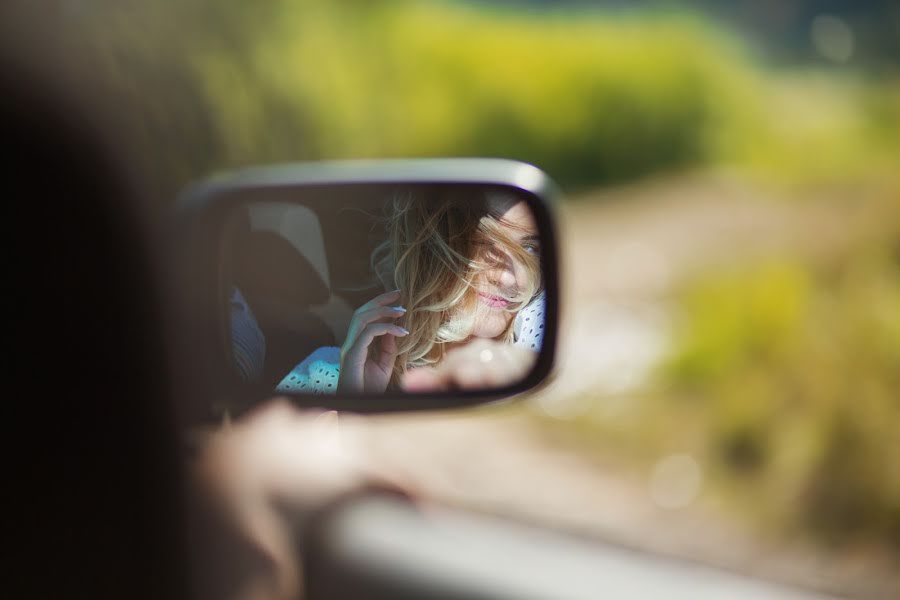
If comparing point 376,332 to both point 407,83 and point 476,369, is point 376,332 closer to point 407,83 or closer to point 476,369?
point 476,369

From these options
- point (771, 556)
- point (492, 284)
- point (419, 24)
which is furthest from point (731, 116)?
point (492, 284)

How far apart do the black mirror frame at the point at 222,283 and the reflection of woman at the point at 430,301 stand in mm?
33

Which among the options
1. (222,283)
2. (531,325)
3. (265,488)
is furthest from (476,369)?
(265,488)

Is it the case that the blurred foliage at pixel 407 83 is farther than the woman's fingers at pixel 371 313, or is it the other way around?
the blurred foliage at pixel 407 83

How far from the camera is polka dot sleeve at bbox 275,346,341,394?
1456mm

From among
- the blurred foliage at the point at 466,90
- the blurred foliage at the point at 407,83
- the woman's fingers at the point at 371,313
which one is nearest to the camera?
the woman's fingers at the point at 371,313

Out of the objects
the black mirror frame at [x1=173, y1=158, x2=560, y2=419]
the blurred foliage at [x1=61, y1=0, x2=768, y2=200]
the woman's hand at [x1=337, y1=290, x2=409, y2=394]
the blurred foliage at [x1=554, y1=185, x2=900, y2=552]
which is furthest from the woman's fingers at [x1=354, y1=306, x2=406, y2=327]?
the blurred foliage at [x1=554, y1=185, x2=900, y2=552]

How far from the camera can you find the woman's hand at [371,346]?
1.45 meters

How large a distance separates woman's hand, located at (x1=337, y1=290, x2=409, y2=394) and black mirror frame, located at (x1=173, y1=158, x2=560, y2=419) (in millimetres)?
22

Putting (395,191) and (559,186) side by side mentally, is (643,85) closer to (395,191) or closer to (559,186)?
(559,186)

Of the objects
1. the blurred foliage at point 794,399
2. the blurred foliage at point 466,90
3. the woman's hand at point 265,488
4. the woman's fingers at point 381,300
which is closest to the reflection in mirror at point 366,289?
the woman's fingers at point 381,300

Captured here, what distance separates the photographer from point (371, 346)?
4.81ft

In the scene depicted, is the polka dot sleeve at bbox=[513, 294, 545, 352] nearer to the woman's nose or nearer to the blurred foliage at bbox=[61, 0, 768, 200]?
the woman's nose

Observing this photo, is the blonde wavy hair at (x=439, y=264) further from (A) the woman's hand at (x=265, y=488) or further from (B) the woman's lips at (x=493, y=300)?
(A) the woman's hand at (x=265, y=488)
